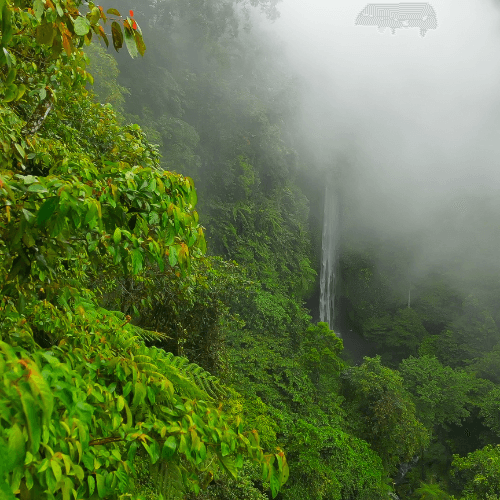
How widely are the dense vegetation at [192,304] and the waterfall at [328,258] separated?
711 millimetres

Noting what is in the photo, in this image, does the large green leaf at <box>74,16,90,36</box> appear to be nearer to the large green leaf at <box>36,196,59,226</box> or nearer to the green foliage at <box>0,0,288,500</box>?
the green foliage at <box>0,0,288,500</box>

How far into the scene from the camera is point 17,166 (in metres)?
1.48

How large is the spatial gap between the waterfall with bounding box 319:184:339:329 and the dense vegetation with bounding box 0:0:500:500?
71 cm

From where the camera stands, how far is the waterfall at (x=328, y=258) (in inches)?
717

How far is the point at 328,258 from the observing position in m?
19.2

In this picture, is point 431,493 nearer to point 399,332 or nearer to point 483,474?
point 483,474

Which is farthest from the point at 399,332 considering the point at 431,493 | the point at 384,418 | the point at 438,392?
the point at 384,418

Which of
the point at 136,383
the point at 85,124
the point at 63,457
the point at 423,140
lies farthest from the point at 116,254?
the point at 423,140

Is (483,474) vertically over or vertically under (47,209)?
under

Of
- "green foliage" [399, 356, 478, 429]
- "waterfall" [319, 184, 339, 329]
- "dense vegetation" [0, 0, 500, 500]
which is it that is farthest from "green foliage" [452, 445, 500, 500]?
"waterfall" [319, 184, 339, 329]

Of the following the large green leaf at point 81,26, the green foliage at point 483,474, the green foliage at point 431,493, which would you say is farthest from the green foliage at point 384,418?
the large green leaf at point 81,26

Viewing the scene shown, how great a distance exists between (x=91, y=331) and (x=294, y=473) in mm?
6057

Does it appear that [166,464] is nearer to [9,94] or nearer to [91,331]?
[91,331]

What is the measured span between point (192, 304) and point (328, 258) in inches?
618
